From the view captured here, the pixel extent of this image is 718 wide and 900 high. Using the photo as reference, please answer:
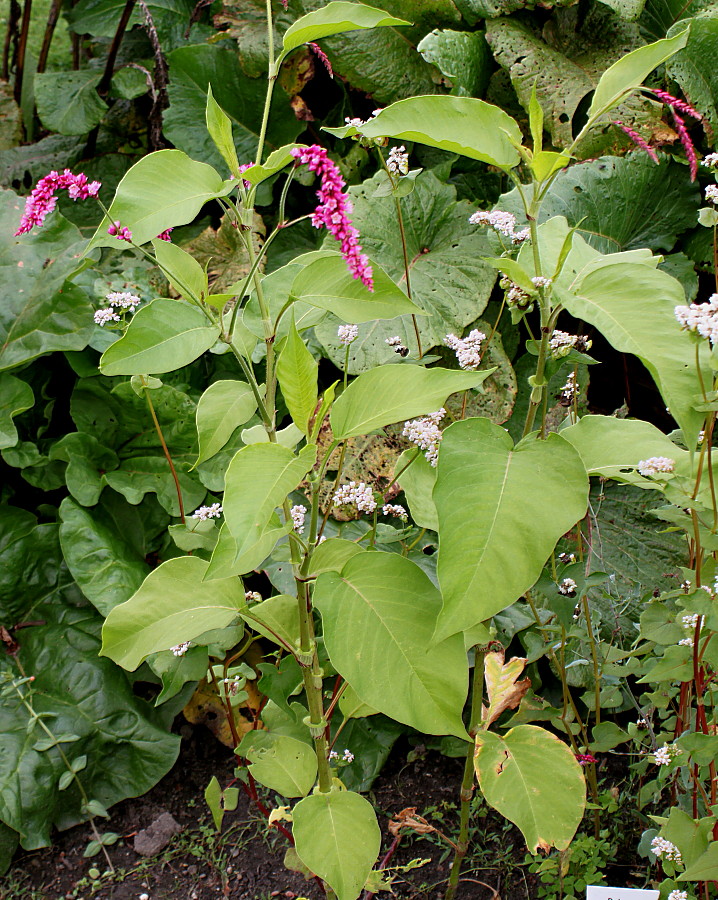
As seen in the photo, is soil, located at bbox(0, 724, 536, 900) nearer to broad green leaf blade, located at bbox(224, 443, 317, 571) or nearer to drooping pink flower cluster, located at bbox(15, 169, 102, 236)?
broad green leaf blade, located at bbox(224, 443, 317, 571)

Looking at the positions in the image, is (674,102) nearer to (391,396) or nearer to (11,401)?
(391,396)

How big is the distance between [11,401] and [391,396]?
1.19m

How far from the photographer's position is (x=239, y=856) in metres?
1.46

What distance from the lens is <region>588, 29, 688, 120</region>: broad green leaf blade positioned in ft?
2.46

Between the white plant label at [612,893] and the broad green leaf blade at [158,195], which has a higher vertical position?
the broad green leaf blade at [158,195]

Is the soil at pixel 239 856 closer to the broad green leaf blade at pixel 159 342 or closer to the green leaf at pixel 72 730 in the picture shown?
the green leaf at pixel 72 730

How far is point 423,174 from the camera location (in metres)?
2.04

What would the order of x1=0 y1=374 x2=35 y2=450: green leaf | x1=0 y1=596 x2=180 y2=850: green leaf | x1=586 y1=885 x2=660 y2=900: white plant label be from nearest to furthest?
x1=586 y1=885 x2=660 y2=900: white plant label < x1=0 y1=596 x2=180 y2=850: green leaf < x1=0 y1=374 x2=35 y2=450: green leaf

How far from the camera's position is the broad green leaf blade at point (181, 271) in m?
0.92

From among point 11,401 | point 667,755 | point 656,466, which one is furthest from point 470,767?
point 11,401

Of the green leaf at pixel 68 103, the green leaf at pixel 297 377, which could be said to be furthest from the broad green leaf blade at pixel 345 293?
the green leaf at pixel 68 103

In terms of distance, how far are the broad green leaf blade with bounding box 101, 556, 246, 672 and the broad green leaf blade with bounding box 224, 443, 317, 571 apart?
165 millimetres

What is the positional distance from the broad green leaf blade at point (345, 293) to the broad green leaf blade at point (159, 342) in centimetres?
12

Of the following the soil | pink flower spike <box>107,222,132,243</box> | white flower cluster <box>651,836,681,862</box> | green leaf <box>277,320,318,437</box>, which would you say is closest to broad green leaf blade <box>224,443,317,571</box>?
green leaf <box>277,320,318,437</box>
